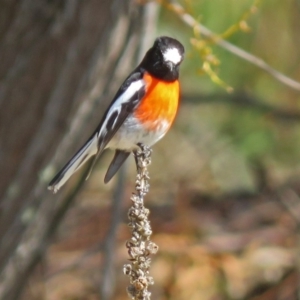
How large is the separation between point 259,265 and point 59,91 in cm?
266

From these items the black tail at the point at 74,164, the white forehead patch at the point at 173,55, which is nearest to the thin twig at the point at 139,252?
the black tail at the point at 74,164

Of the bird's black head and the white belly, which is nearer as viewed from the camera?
the bird's black head

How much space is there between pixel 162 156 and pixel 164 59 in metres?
4.11

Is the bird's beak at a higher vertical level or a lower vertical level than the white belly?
higher

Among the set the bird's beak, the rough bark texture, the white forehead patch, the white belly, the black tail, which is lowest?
the black tail

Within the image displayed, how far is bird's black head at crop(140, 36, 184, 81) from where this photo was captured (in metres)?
2.61

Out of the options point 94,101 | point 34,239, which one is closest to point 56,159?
point 94,101

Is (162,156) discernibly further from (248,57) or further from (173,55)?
(173,55)

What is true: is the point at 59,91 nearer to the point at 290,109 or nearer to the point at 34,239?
the point at 34,239

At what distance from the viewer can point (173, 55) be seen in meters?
2.63

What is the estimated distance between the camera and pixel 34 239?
4.34m

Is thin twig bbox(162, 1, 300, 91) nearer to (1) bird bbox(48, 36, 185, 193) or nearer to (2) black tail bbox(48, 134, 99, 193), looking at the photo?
(1) bird bbox(48, 36, 185, 193)

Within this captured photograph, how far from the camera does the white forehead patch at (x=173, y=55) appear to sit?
2609 mm

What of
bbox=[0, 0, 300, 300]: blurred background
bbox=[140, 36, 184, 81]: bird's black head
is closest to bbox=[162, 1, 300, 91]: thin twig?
bbox=[0, 0, 300, 300]: blurred background
